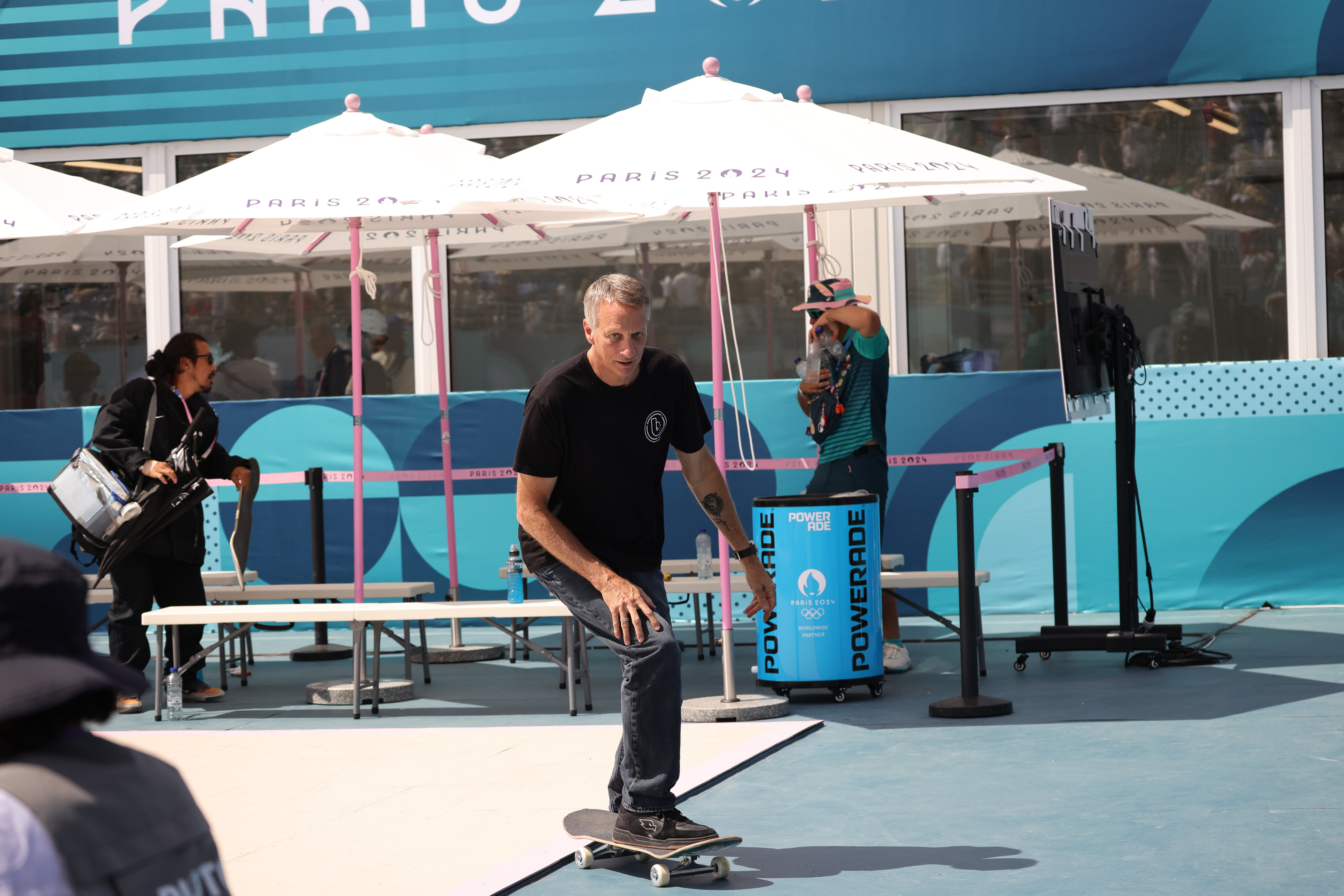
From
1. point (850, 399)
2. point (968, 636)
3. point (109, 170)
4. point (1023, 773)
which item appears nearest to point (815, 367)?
point (850, 399)

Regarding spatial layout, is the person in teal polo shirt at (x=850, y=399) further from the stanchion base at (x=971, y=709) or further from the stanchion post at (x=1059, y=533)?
the stanchion base at (x=971, y=709)

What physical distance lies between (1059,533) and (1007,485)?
5.93ft

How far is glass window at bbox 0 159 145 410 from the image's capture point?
1180 centimetres

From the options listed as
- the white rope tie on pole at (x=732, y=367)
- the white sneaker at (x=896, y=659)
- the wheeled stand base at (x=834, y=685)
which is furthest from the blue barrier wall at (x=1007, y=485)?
the wheeled stand base at (x=834, y=685)

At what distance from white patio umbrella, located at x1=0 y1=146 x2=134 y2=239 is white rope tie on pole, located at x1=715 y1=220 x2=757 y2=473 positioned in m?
3.77

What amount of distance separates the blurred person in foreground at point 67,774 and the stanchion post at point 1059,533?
710 cm

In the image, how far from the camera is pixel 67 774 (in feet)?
5.22

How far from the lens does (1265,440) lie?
32.6 ft

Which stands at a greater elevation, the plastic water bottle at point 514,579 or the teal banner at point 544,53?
the teal banner at point 544,53

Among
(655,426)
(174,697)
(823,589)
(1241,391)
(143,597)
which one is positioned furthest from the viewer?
(1241,391)

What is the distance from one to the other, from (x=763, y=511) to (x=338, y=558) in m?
4.69

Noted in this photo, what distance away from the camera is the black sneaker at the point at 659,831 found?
436 centimetres

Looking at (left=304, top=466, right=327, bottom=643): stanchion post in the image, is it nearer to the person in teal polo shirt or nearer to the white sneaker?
the person in teal polo shirt

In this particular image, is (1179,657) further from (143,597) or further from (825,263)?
(143,597)
